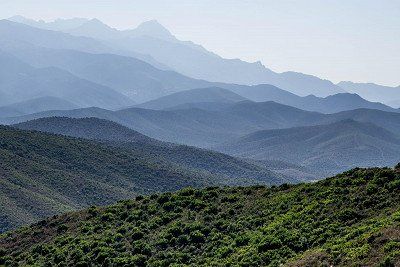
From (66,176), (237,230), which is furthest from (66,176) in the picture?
(237,230)

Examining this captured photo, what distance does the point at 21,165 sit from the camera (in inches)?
5300

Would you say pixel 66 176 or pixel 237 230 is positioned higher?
pixel 237 230

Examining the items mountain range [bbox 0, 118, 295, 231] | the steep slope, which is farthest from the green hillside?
the steep slope

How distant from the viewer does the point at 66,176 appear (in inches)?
5551

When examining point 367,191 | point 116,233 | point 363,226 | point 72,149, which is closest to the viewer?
point 363,226

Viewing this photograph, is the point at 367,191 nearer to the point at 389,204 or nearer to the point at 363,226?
the point at 389,204

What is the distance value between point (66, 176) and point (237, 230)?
348 ft

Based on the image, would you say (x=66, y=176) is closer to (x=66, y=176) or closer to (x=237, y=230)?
(x=66, y=176)

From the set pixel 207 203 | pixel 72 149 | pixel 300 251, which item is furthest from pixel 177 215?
pixel 72 149

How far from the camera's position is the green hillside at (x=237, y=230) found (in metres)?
31.5

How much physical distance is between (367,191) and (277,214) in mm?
6687

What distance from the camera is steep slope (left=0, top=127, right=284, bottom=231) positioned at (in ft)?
368

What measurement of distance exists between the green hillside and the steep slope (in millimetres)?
54010

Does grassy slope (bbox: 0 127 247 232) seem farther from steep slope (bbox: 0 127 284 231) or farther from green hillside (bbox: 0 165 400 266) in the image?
green hillside (bbox: 0 165 400 266)
